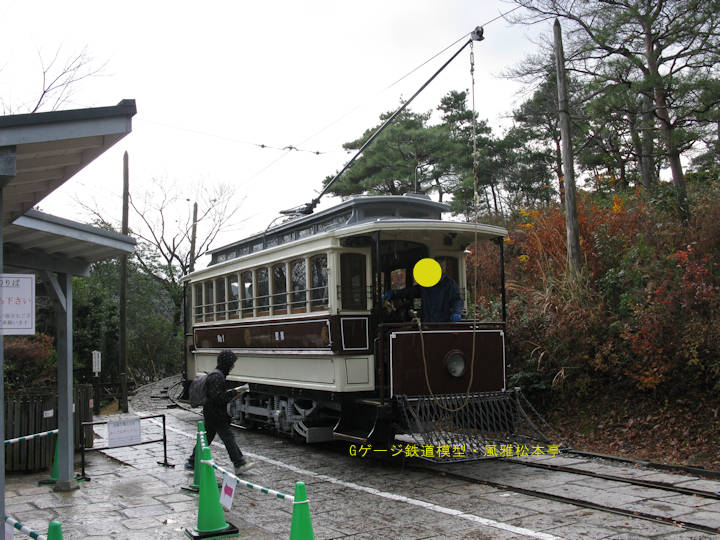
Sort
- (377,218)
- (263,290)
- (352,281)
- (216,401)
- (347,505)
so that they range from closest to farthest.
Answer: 1. (347,505)
2. (216,401)
3. (352,281)
4. (377,218)
5. (263,290)

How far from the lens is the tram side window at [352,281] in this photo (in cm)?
931

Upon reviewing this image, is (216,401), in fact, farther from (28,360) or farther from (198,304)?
(28,360)

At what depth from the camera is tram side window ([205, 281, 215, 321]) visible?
45.9ft

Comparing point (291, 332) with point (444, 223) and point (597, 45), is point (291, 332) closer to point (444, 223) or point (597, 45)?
point (444, 223)

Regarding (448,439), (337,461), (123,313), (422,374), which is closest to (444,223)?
(422,374)

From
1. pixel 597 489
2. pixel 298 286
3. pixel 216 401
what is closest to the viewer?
pixel 597 489

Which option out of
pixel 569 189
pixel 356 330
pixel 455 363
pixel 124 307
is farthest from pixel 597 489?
pixel 124 307

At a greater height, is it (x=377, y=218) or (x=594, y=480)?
(x=377, y=218)

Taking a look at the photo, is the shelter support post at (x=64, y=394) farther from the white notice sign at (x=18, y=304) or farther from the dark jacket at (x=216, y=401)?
the white notice sign at (x=18, y=304)

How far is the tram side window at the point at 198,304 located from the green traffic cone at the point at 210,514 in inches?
354

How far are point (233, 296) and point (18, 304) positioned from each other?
7671mm

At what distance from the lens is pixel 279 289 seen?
425 inches

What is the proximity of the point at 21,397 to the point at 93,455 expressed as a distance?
1.86 metres

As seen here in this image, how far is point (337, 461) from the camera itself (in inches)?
371
